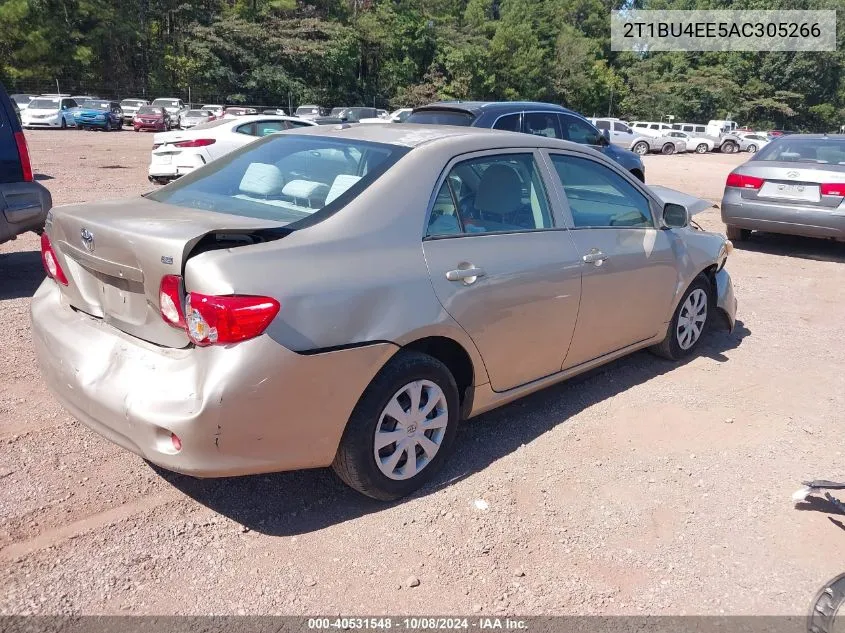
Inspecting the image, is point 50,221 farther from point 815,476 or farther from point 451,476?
point 815,476

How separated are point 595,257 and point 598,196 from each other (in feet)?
2.00

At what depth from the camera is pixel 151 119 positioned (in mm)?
34750

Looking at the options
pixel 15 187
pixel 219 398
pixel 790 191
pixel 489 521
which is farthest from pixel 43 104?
pixel 489 521

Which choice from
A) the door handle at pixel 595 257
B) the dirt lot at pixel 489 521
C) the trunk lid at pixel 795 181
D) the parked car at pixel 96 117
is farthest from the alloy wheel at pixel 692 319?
the parked car at pixel 96 117

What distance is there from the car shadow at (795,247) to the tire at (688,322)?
16.6 feet

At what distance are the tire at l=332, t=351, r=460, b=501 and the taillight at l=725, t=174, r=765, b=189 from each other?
7.34 m

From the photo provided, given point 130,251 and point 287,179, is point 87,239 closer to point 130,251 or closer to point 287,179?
point 130,251

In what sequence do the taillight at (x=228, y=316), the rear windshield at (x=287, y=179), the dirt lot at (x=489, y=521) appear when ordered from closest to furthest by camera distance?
1. the taillight at (x=228, y=316)
2. the dirt lot at (x=489, y=521)
3. the rear windshield at (x=287, y=179)

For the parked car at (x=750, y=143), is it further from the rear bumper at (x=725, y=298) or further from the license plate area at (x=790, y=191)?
the rear bumper at (x=725, y=298)

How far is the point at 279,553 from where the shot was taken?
2.93 m

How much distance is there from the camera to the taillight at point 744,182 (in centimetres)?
920

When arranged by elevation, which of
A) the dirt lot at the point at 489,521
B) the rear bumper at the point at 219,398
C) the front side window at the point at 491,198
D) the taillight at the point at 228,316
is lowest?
the dirt lot at the point at 489,521

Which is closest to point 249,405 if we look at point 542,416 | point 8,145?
point 542,416

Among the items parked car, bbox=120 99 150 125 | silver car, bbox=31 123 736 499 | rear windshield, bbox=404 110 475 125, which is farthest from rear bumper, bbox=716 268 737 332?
parked car, bbox=120 99 150 125
